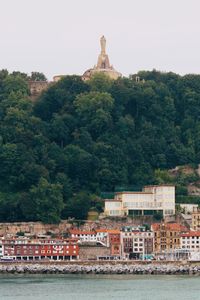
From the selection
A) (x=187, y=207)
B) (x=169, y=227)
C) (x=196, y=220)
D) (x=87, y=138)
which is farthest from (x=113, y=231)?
(x=87, y=138)

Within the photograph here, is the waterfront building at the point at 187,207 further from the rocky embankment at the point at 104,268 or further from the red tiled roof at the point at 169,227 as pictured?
the rocky embankment at the point at 104,268

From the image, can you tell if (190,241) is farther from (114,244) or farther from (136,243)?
(114,244)

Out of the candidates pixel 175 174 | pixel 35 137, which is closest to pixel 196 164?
pixel 175 174

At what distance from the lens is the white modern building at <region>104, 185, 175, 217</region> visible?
11000 centimetres

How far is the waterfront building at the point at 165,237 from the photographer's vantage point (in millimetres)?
105188

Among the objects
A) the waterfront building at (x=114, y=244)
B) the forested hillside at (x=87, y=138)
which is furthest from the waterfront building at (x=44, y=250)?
the forested hillside at (x=87, y=138)

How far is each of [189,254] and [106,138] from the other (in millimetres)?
17484

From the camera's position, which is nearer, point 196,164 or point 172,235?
point 172,235

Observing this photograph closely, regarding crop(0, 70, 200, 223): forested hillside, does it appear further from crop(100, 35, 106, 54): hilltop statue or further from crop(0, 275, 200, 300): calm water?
crop(0, 275, 200, 300): calm water

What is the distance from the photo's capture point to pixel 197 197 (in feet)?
371

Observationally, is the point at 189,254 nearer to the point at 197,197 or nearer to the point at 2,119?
the point at 197,197

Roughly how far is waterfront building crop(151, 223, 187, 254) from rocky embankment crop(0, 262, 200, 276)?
667 cm

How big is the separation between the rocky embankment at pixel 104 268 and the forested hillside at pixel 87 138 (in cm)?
955

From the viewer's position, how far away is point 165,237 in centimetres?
10525
